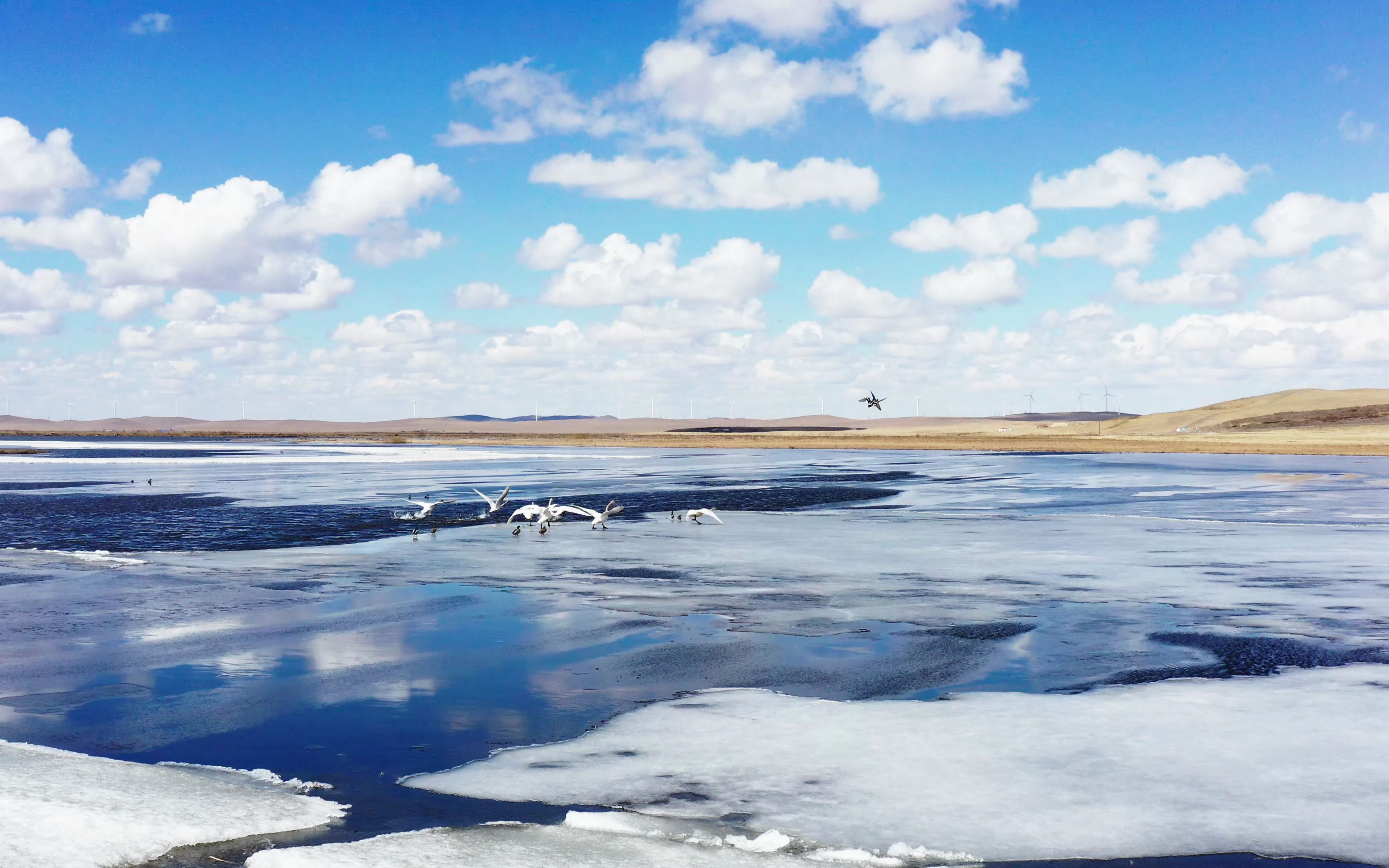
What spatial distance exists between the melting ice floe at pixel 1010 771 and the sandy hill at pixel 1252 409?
131899 millimetres

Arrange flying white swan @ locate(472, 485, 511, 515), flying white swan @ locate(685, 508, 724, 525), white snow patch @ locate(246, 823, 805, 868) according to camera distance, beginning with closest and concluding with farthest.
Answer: white snow patch @ locate(246, 823, 805, 868) → flying white swan @ locate(685, 508, 724, 525) → flying white swan @ locate(472, 485, 511, 515)

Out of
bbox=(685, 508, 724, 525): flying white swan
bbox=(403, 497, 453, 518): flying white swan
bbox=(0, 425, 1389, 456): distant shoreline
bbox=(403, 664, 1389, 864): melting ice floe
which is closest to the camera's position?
bbox=(403, 664, 1389, 864): melting ice floe

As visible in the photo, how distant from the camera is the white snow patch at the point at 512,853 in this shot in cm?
544

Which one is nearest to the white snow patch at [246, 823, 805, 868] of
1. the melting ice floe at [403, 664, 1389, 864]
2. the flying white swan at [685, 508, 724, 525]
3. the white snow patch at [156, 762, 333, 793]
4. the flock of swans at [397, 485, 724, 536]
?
the melting ice floe at [403, 664, 1389, 864]

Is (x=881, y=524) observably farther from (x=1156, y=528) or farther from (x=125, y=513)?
(x=125, y=513)

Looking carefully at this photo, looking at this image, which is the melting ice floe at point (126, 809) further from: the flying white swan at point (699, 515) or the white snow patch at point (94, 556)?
the flying white swan at point (699, 515)

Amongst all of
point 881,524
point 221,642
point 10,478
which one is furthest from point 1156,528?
point 10,478

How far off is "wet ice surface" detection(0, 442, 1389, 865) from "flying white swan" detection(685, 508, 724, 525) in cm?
40

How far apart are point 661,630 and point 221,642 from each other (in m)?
4.84

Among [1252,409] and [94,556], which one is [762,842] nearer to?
[94,556]

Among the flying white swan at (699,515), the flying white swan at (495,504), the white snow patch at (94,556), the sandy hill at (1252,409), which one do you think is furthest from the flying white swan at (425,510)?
the sandy hill at (1252,409)

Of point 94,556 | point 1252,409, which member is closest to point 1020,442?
point 1252,409

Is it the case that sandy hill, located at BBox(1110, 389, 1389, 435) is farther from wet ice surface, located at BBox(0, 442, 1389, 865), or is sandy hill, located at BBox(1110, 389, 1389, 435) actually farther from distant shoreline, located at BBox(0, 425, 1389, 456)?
wet ice surface, located at BBox(0, 442, 1389, 865)

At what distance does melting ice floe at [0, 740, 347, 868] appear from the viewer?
557 cm
